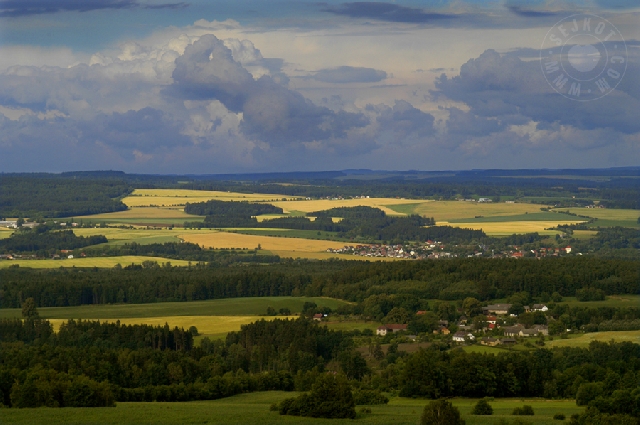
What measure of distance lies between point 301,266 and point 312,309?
109ft

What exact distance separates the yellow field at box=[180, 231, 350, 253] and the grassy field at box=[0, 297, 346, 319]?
45415 millimetres

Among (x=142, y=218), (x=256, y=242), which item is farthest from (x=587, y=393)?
(x=142, y=218)

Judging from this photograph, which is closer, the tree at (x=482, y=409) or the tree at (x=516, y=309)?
the tree at (x=482, y=409)

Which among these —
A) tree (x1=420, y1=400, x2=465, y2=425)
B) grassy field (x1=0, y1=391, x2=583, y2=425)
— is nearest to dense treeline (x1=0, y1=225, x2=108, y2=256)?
grassy field (x1=0, y1=391, x2=583, y2=425)

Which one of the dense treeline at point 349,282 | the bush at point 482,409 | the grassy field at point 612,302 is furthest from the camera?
the dense treeline at point 349,282

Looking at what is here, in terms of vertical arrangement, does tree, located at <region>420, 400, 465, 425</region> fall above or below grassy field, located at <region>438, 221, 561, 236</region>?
above

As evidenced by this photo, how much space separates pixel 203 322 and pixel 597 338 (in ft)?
105

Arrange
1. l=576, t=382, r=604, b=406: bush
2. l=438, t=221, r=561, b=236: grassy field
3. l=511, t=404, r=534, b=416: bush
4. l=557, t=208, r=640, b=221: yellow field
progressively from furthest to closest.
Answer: l=557, t=208, r=640, b=221: yellow field → l=438, t=221, r=561, b=236: grassy field → l=576, t=382, r=604, b=406: bush → l=511, t=404, r=534, b=416: bush

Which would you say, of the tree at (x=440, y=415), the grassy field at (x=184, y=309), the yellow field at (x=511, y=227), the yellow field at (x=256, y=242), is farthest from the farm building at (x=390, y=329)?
the yellow field at (x=511, y=227)

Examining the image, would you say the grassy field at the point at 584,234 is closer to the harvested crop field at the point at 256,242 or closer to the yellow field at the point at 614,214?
the yellow field at the point at 614,214

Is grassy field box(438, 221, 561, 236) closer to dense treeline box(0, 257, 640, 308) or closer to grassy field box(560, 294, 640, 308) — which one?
dense treeline box(0, 257, 640, 308)

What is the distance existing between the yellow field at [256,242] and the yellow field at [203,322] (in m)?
57.5

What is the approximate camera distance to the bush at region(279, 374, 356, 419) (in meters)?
42.8

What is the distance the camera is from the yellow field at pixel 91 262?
404 ft
